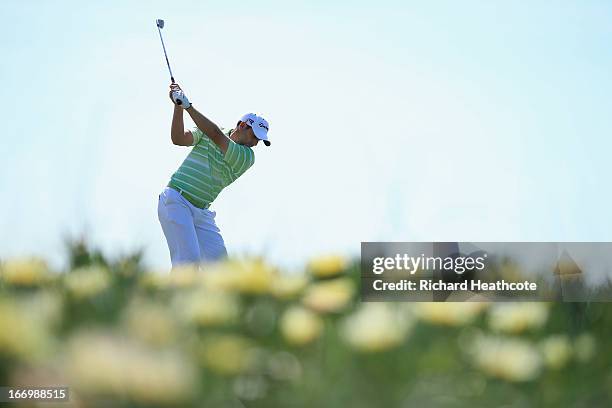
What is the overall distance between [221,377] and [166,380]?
168 mm

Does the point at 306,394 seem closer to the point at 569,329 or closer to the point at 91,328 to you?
the point at 91,328

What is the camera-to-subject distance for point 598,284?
2.84 metres

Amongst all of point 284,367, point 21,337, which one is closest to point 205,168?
point 284,367

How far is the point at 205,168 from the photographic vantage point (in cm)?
544

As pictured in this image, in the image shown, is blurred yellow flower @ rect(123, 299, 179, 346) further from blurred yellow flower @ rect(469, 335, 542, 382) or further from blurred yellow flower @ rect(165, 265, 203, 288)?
blurred yellow flower @ rect(469, 335, 542, 382)

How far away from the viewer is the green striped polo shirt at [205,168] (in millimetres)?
5375

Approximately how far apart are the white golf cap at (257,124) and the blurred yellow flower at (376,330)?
4.04 metres

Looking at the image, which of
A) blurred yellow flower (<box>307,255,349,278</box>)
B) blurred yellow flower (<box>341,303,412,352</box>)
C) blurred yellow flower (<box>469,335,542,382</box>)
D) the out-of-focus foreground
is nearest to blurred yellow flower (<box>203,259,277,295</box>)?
the out-of-focus foreground

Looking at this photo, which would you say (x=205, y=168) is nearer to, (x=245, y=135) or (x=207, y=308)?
(x=245, y=135)

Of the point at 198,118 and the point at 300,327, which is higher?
the point at 198,118

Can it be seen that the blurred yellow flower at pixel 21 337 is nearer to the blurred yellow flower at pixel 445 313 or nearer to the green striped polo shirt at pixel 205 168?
the blurred yellow flower at pixel 445 313

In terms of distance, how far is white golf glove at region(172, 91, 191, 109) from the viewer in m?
4.93

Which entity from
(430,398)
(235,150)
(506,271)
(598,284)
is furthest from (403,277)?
(235,150)

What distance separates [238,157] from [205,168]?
0.25 m
